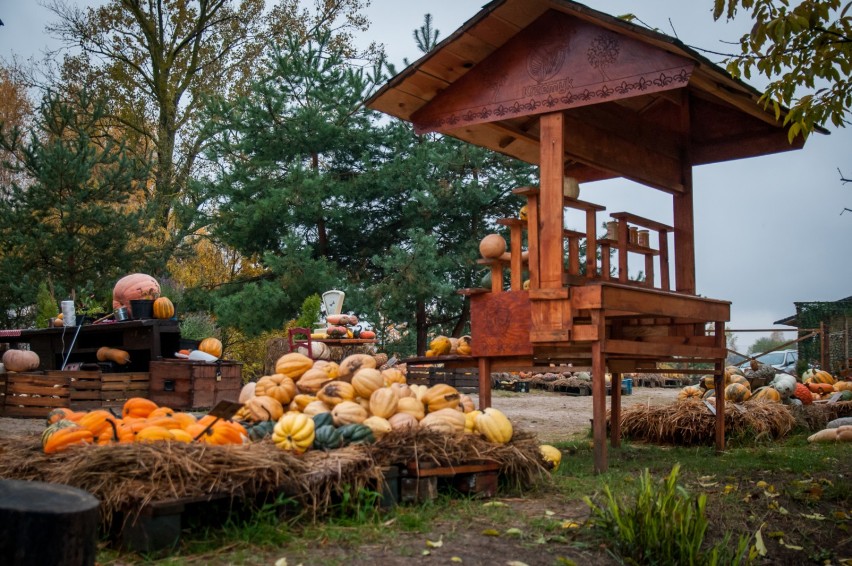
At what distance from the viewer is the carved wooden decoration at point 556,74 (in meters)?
7.60

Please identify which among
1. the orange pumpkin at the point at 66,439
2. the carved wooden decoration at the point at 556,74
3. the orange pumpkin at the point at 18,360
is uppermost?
the carved wooden decoration at the point at 556,74

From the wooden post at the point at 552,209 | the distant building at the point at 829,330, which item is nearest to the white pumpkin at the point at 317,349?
the wooden post at the point at 552,209

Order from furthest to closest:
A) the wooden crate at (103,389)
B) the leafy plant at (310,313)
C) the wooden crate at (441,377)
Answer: the wooden crate at (441,377)
the leafy plant at (310,313)
the wooden crate at (103,389)

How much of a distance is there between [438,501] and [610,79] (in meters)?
4.30

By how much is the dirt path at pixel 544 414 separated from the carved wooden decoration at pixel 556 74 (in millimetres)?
3178

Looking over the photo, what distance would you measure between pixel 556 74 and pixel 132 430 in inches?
199

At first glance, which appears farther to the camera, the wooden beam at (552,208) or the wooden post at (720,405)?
the wooden post at (720,405)

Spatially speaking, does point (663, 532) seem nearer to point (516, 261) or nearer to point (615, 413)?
point (516, 261)

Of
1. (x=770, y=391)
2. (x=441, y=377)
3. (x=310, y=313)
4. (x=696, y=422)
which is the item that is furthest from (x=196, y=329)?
(x=770, y=391)

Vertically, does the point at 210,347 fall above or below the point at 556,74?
below

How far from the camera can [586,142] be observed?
8703 millimetres

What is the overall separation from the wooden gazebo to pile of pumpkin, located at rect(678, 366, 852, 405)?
93.2 inches

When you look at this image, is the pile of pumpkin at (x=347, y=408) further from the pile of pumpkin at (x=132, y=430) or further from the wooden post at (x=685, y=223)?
the wooden post at (x=685, y=223)

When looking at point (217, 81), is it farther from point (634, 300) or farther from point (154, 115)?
point (634, 300)
